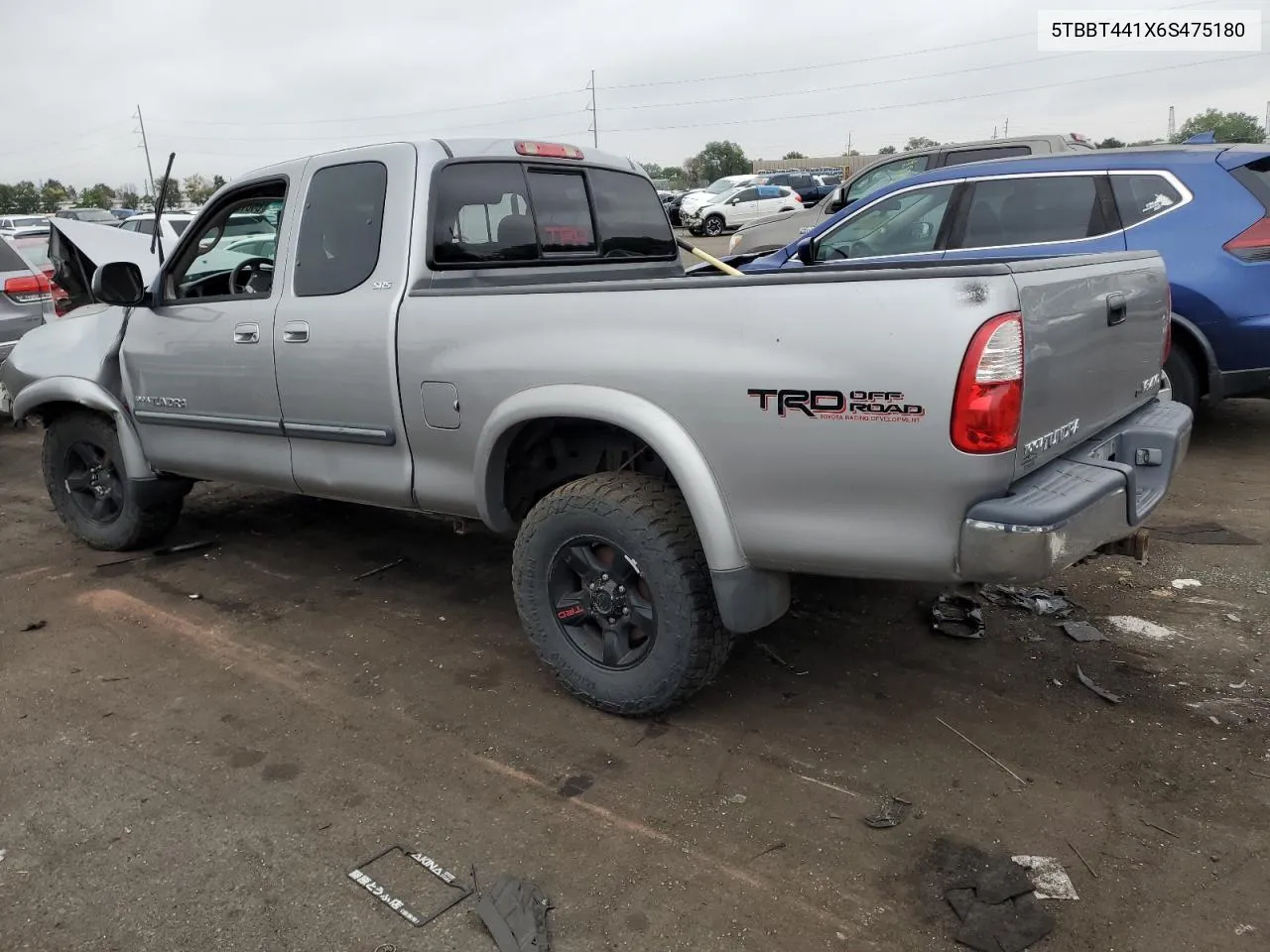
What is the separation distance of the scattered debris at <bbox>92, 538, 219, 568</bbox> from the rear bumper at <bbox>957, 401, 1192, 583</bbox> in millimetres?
4286

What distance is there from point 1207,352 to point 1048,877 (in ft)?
14.1

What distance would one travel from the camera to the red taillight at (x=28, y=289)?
7.65m

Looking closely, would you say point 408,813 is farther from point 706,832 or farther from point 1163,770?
point 1163,770

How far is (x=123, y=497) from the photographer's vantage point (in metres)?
5.11

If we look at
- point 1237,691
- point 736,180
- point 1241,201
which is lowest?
point 1237,691

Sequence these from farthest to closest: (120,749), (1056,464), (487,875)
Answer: (120,749)
(1056,464)
(487,875)

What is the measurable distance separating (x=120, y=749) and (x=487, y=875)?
151cm

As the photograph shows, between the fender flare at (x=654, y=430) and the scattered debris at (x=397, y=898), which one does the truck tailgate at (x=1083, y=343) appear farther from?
the scattered debris at (x=397, y=898)

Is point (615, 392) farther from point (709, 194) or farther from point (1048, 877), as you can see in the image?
point (709, 194)

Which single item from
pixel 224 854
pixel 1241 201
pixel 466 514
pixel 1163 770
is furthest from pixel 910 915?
pixel 1241 201

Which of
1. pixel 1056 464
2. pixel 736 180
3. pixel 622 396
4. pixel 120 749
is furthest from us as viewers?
pixel 736 180

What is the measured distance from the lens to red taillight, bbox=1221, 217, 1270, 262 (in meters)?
5.50

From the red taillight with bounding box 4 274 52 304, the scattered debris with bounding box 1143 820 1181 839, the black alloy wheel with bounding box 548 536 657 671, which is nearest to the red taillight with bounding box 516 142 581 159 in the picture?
the black alloy wheel with bounding box 548 536 657 671

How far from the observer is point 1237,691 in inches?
132
